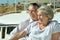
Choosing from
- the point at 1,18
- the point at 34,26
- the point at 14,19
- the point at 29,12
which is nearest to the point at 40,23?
the point at 34,26

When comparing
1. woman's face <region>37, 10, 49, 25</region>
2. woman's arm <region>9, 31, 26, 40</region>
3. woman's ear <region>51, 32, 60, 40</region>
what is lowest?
woman's arm <region>9, 31, 26, 40</region>

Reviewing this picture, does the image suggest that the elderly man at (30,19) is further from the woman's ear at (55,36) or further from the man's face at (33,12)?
the woman's ear at (55,36)

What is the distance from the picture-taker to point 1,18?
6.84 feet

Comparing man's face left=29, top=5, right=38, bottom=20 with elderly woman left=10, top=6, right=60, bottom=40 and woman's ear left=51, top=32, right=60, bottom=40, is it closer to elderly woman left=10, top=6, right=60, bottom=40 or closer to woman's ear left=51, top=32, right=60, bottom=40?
elderly woman left=10, top=6, right=60, bottom=40

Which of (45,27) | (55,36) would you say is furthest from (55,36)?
(45,27)

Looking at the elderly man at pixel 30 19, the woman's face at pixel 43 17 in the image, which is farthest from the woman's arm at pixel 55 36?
the elderly man at pixel 30 19

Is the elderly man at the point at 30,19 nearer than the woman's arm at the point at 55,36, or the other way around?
the woman's arm at the point at 55,36

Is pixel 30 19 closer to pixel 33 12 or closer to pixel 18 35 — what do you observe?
pixel 33 12

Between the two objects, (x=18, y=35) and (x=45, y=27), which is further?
(x=18, y=35)

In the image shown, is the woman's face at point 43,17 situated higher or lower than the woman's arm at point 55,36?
higher

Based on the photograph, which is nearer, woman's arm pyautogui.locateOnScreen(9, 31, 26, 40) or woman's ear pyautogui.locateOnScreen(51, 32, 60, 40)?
woman's ear pyautogui.locateOnScreen(51, 32, 60, 40)

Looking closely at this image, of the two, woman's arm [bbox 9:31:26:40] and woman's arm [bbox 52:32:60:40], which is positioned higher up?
woman's arm [bbox 52:32:60:40]

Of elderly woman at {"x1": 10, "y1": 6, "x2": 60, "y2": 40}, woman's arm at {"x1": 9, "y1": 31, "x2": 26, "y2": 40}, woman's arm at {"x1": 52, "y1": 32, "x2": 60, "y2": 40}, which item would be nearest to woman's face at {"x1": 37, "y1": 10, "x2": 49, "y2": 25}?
elderly woman at {"x1": 10, "y1": 6, "x2": 60, "y2": 40}


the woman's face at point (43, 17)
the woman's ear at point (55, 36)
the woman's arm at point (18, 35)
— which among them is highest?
the woman's face at point (43, 17)
